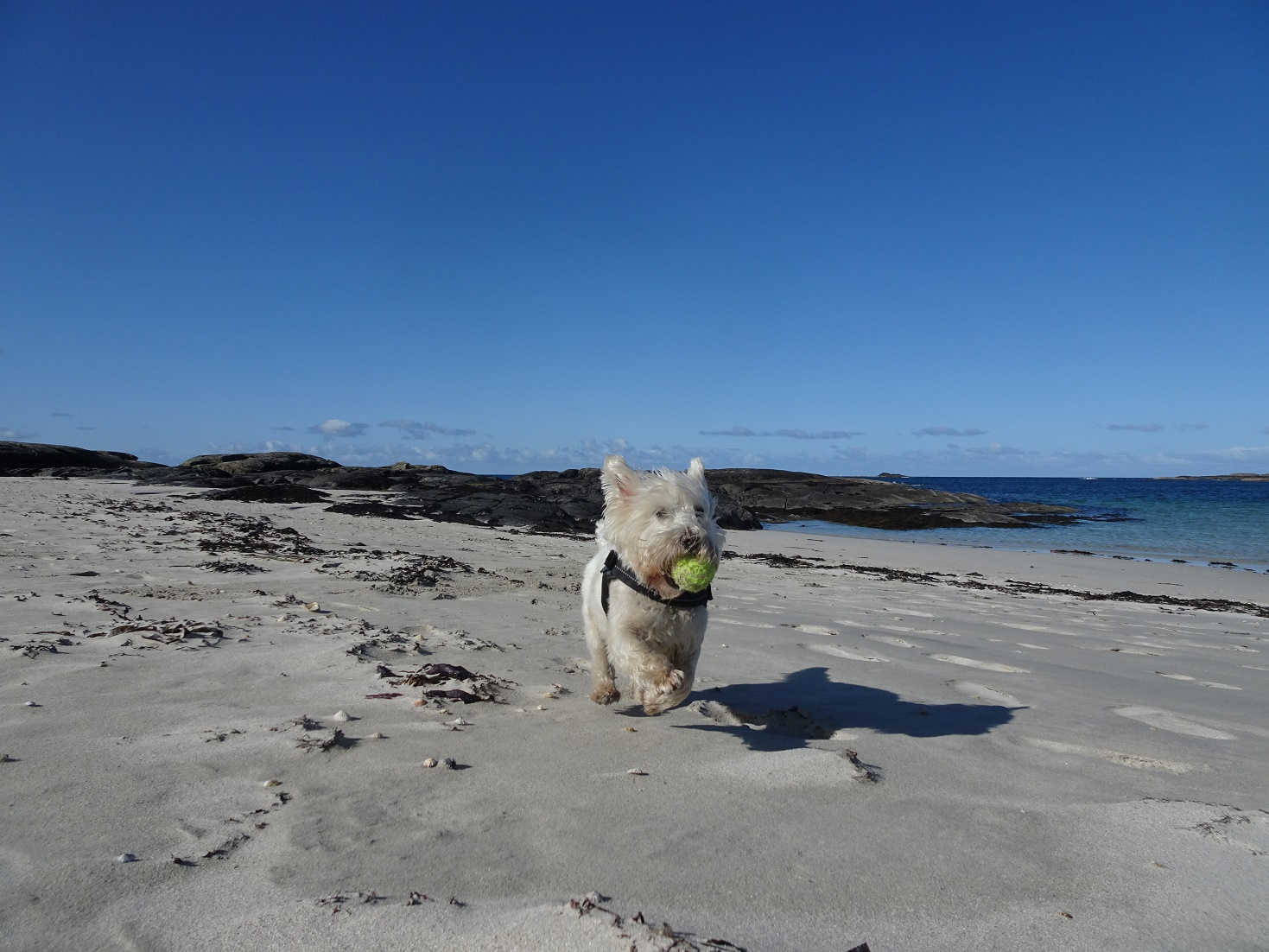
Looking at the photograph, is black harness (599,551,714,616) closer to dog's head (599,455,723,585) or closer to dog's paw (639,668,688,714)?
dog's head (599,455,723,585)

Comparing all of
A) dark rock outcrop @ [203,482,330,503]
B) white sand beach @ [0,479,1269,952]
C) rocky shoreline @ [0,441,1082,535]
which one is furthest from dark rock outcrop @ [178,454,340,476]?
white sand beach @ [0,479,1269,952]

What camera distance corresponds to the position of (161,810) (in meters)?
2.59

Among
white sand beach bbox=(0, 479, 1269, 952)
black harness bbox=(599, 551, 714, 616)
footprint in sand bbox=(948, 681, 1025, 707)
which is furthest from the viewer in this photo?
footprint in sand bbox=(948, 681, 1025, 707)

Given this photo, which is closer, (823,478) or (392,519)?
(392,519)

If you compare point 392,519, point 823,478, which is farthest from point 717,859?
point 823,478

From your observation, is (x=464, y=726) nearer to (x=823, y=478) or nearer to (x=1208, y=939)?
(x=1208, y=939)

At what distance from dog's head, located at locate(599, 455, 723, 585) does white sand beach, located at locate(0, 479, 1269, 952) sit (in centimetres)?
94

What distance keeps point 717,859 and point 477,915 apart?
805mm

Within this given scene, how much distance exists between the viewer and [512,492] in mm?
29766

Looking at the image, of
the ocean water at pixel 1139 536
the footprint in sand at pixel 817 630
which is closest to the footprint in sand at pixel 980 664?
the footprint in sand at pixel 817 630

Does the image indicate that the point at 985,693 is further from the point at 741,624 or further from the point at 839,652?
the point at 741,624

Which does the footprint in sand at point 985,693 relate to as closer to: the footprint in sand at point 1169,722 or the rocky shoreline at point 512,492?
the footprint in sand at point 1169,722

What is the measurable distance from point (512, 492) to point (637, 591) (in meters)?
25.6

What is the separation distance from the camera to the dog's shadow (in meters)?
4.23
